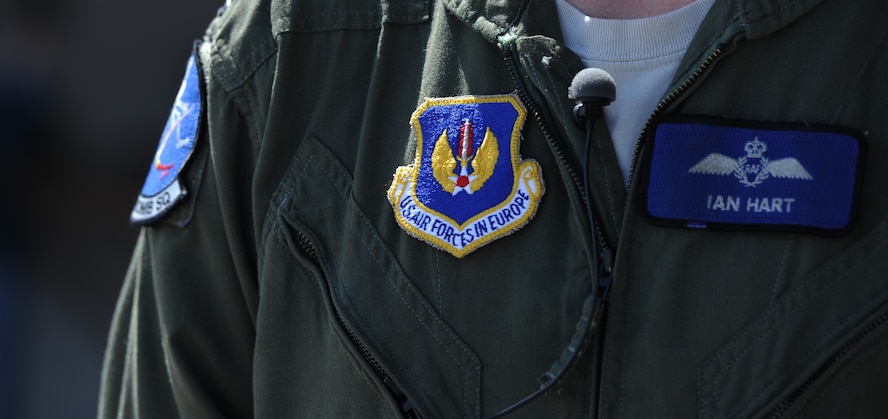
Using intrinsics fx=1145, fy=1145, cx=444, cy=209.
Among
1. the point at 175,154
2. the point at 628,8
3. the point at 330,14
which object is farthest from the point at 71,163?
the point at 628,8

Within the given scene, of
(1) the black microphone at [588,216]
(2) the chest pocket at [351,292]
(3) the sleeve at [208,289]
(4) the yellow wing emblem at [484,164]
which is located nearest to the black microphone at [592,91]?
(1) the black microphone at [588,216]

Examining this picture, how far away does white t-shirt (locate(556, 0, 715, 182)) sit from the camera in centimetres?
133

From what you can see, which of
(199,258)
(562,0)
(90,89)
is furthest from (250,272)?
(90,89)

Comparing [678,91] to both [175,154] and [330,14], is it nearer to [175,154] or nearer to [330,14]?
[330,14]

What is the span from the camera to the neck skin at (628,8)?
4.50 feet

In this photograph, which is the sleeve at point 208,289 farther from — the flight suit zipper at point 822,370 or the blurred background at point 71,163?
the blurred background at point 71,163

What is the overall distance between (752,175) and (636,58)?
0.68 feet

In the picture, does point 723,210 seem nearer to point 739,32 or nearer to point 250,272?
point 739,32

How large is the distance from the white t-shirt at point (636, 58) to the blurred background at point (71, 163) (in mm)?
3134

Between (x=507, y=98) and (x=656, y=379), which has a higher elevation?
(x=507, y=98)

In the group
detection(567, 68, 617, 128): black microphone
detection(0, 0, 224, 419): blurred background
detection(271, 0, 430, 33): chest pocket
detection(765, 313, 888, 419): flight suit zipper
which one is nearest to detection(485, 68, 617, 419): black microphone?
detection(567, 68, 617, 128): black microphone

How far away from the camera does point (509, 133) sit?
135 centimetres

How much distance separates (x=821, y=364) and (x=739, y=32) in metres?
0.37

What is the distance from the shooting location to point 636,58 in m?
1.35
